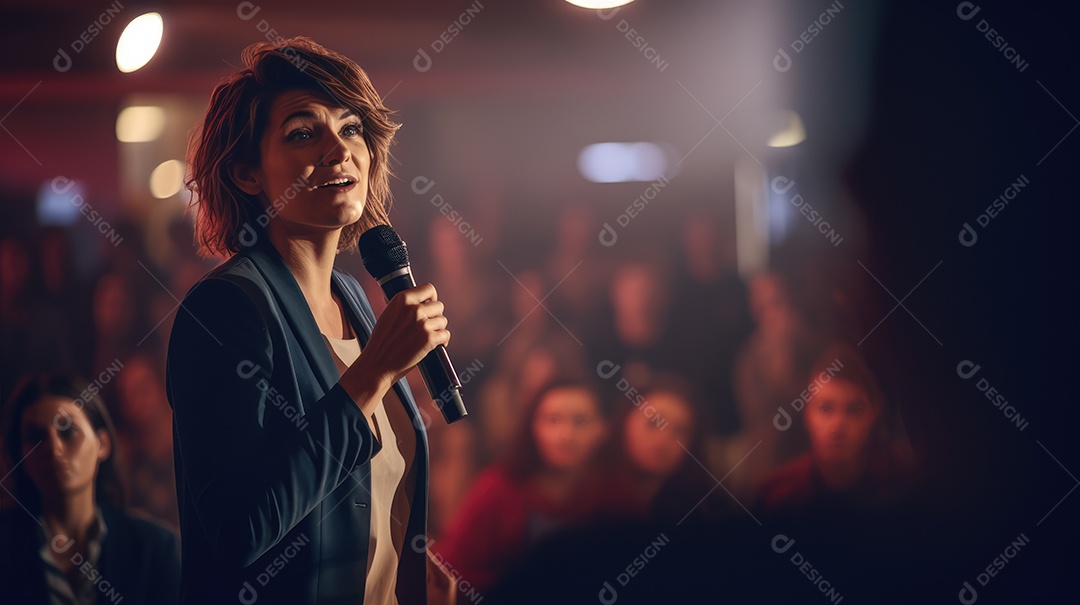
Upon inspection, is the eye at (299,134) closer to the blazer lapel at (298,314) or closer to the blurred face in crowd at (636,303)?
the blazer lapel at (298,314)

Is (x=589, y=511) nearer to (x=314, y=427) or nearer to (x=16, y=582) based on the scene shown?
(x=314, y=427)

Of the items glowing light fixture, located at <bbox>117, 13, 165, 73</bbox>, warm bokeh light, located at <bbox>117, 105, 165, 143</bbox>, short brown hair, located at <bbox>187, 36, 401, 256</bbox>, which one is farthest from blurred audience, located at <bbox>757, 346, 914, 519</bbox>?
glowing light fixture, located at <bbox>117, 13, 165, 73</bbox>

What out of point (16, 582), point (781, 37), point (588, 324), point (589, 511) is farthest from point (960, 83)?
point (16, 582)

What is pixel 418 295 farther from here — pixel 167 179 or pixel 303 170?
pixel 167 179

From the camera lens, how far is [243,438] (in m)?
1.16

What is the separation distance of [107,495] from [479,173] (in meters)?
1.15

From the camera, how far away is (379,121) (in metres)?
1.53

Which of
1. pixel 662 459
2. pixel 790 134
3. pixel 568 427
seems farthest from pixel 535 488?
pixel 790 134

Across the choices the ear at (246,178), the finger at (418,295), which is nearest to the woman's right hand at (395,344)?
the finger at (418,295)

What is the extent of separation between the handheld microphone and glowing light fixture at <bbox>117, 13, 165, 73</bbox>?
95 centimetres

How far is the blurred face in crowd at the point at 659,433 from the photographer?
1988mm

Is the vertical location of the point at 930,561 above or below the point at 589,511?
below

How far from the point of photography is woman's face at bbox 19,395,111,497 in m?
1.80

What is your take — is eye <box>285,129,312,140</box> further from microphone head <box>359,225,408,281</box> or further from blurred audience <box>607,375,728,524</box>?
blurred audience <box>607,375,728,524</box>
